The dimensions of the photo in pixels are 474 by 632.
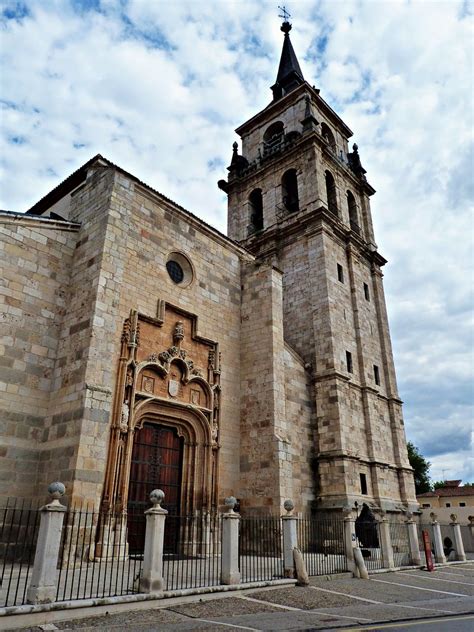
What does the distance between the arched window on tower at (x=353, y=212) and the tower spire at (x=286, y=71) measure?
9.51 meters

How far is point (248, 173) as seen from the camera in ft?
83.6

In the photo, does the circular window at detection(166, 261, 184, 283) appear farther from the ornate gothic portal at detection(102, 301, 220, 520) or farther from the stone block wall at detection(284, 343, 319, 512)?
the stone block wall at detection(284, 343, 319, 512)

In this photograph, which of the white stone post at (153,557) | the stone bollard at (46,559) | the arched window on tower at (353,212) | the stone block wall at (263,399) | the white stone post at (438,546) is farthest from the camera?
the arched window on tower at (353,212)

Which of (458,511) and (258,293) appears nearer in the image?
(258,293)

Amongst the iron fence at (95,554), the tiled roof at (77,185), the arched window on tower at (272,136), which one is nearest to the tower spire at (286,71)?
the arched window on tower at (272,136)

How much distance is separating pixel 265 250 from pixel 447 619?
57.5 ft

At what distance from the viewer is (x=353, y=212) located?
81.4 ft

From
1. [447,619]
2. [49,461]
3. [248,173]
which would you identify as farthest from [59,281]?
[248,173]

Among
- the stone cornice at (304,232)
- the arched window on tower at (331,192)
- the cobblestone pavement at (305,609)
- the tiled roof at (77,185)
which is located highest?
the arched window on tower at (331,192)

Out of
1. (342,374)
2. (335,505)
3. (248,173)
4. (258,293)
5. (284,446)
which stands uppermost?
(248,173)

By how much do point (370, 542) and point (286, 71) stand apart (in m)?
29.3

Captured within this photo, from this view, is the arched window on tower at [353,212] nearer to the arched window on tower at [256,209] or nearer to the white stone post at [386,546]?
the arched window on tower at [256,209]

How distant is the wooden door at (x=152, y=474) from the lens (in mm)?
10938

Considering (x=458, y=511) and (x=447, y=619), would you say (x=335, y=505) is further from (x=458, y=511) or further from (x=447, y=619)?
(x=458, y=511)
